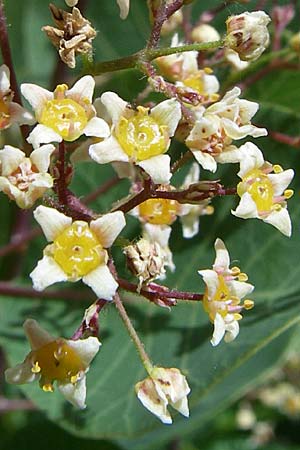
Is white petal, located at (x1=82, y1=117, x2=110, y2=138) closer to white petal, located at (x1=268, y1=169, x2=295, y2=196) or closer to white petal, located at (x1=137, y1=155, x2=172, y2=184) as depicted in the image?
white petal, located at (x1=137, y1=155, x2=172, y2=184)

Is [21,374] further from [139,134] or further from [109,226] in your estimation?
[139,134]

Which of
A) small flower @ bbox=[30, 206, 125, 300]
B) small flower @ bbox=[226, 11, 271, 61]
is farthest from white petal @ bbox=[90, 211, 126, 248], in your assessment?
small flower @ bbox=[226, 11, 271, 61]

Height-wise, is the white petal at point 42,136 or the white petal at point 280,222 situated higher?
the white petal at point 42,136

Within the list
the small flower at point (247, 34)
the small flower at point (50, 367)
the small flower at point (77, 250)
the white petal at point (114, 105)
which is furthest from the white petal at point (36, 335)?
the small flower at point (247, 34)

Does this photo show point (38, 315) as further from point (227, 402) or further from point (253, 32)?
point (253, 32)

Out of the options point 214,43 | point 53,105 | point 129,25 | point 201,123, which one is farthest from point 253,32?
point 129,25

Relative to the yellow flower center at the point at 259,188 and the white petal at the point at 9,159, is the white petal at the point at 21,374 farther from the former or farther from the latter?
the yellow flower center at the point at 259,188
